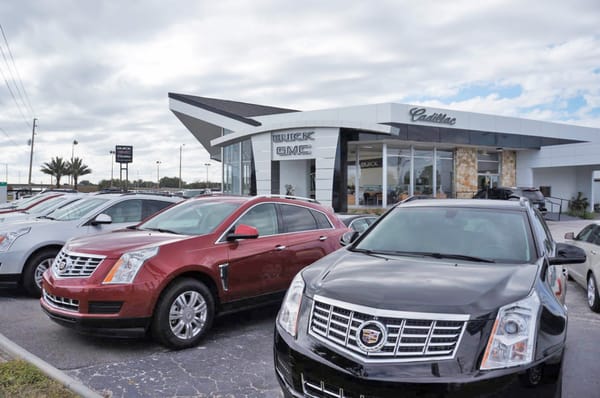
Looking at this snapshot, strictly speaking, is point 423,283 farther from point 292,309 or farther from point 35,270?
point 35,270

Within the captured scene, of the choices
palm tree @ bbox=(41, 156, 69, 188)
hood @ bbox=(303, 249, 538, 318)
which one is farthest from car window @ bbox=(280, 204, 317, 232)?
palm tree @ bbox=(41, 156, 69, 188)

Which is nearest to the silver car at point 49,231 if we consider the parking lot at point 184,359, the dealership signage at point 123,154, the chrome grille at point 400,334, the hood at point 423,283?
the parking lot at point 184,359

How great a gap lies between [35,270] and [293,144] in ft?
60.6

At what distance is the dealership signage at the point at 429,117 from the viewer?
26.1 m

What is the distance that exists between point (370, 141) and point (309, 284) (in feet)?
75.1

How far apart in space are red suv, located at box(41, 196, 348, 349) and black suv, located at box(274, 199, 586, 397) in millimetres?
1911

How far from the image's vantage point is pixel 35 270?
7016mm

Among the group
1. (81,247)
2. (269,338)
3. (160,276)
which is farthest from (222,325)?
(81,247)

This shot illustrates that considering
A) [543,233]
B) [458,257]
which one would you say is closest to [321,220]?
[543,233]

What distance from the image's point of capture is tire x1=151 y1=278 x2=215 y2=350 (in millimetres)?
4672

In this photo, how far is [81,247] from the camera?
4.93 meters

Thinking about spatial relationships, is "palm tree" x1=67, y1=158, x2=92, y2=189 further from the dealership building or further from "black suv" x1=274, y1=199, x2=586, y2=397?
"black suv" x1=274, y1=199, x2=586, y2=397

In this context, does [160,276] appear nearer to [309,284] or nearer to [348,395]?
[309,284]

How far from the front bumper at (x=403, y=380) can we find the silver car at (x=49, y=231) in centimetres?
552
